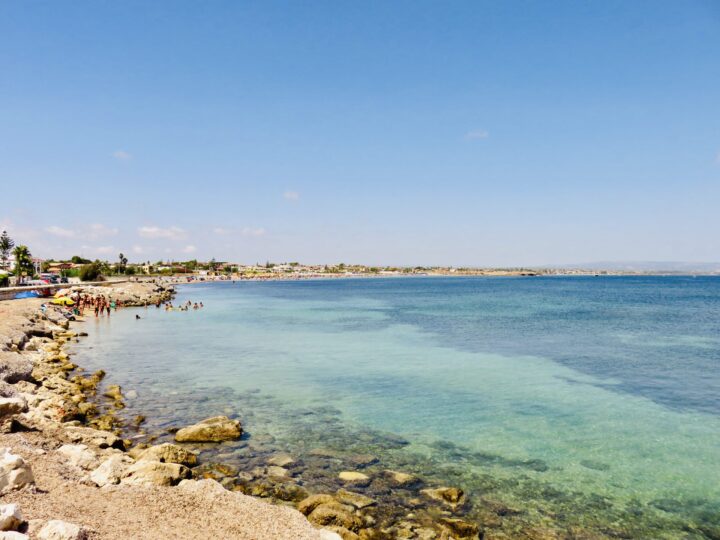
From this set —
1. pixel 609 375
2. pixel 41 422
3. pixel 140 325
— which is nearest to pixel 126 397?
pixel 41 422

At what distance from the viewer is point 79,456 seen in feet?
36.1

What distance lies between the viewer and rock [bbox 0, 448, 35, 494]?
8109 mm

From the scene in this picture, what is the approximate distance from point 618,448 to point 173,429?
14.9 metres

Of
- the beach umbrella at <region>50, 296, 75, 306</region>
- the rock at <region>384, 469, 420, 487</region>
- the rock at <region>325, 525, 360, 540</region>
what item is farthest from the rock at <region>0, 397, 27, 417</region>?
the beach umbrella at <region>50, 296, 75, 306</region>

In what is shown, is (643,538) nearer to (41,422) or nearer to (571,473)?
(571,473)

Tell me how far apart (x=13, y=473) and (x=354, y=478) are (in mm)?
7521

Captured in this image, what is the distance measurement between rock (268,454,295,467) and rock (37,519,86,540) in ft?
22.2

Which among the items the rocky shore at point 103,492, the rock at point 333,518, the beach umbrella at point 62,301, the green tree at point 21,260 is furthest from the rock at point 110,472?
the green tree at point 21,260

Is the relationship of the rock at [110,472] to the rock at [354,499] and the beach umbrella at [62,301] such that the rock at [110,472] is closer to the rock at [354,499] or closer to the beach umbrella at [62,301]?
the rock at [354,499]

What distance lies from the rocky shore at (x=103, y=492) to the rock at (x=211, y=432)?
72 mm

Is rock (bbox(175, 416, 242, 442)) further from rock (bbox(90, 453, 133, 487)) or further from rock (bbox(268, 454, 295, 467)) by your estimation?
rock (bbox(90, 453, 133, 487))

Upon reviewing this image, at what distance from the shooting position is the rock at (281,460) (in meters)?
13.3

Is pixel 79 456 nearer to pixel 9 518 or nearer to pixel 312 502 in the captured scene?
pixel 9 518

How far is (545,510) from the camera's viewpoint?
1099 cm
